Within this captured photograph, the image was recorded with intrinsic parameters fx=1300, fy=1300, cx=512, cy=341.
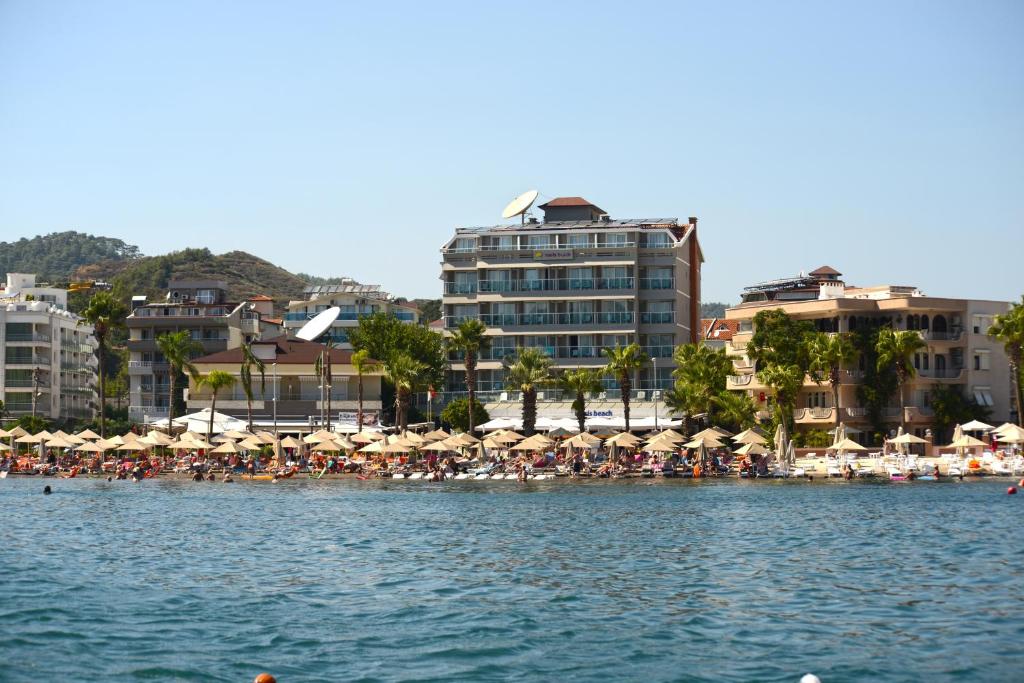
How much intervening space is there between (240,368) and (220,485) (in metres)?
28.7

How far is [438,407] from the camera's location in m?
108

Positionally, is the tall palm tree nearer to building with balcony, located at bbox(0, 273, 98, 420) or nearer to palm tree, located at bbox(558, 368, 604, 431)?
palm tree, located at bbox(558, 368, 604, 431)

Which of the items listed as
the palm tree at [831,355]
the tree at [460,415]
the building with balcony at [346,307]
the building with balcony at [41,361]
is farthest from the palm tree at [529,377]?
the building with balcony at [41,361]

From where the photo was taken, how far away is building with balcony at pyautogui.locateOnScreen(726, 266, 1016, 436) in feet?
300

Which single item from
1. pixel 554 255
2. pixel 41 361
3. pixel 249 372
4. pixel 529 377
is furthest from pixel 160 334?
pixel 529 377

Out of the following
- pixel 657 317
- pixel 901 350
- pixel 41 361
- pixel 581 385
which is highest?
pixel 657 317

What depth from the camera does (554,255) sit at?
4237 inches

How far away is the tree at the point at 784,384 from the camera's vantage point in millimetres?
84062

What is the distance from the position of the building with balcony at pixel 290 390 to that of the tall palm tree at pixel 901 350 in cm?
4068

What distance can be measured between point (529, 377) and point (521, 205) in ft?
89.2

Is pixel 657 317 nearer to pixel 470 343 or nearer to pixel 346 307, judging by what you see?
pixel 470 343

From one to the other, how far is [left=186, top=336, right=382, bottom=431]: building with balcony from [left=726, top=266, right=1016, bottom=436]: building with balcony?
3283 cm

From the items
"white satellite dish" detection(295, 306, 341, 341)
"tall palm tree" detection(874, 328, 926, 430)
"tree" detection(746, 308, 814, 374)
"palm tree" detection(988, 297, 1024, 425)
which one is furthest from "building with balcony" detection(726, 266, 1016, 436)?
"white satellite dish" detection(295, 306, 341, 341)

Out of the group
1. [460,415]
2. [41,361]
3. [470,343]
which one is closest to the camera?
[470,343]
